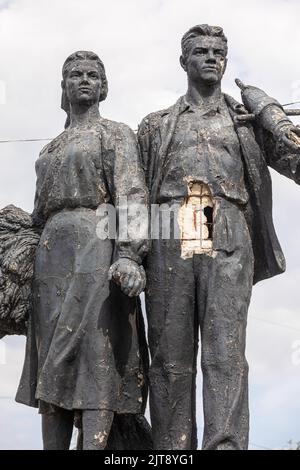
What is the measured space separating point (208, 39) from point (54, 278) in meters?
2.08

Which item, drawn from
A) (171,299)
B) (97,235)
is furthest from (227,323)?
(97,235)

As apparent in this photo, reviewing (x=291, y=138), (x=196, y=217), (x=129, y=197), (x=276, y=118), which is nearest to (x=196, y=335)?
(x=196, y=217)

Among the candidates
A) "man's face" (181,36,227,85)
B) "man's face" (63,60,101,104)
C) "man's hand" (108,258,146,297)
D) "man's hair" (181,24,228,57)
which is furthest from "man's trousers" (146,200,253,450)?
"man's hair" (181,24,228,57)

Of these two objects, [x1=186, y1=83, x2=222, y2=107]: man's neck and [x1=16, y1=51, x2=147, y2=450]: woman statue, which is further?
[x1=186, y1=83, x2=222, y2=107]: man's neck

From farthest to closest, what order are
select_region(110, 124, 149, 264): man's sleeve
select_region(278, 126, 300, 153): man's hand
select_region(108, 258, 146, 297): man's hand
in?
select_region(278, 126, 300, 153): man's hand
select_region(110, 124, 149, 264): man's sleeve
select_region(108, 258, 146, 297): man's hand

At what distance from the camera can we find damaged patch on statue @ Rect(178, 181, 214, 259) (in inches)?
425

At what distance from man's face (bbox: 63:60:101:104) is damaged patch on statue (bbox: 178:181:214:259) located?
103cm

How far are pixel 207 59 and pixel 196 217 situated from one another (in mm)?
1179

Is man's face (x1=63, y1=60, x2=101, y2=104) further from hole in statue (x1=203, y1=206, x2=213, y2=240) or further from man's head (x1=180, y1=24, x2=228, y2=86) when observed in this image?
hole in statue (x1=203, y1=206, x2=213, y2=240)

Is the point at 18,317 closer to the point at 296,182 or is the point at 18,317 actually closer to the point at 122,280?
the point at 122,280

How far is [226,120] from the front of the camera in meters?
11.1

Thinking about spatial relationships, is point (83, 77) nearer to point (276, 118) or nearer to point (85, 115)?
point (85, 115)

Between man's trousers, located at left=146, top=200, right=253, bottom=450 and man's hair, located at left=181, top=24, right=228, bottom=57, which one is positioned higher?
man's hair, located at left=181, top=24, right=228, bottom=57

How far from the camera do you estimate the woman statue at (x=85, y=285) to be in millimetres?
10492
